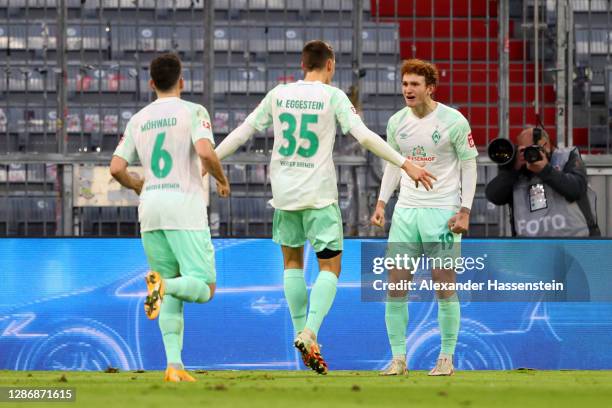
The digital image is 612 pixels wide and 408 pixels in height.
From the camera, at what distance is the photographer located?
10164mm

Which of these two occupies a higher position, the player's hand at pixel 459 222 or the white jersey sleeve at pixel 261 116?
the white jersey sleeve at pixel 261 116

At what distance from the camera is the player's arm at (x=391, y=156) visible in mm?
7535

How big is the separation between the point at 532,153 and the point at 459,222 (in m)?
1.98

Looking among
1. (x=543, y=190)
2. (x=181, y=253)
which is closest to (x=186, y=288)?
(x=181, y=253)

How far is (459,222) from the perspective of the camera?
8.34m

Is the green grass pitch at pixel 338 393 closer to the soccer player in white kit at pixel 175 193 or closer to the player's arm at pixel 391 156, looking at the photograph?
the soccer player in white kit at pixel 175 193

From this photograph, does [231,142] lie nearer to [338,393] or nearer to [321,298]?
[321,298]

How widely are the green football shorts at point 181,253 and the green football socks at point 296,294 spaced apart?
32.7 inches

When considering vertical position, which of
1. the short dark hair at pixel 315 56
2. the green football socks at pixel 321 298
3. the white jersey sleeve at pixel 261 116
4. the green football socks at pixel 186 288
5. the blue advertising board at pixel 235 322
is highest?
the short dark hair at pixel 315 56

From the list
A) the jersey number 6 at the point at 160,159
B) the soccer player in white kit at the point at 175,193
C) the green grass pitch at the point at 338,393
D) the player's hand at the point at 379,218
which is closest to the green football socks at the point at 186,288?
the soccer player in white kit at the point at 175,193

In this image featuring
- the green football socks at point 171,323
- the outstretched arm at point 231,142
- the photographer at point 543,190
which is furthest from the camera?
the photographer at point 543,190

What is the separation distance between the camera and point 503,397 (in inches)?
237

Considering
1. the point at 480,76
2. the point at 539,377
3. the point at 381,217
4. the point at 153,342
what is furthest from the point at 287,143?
the point at 480,76

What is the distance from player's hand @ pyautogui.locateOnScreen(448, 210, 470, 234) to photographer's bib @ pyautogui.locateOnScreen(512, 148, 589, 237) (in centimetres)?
199
